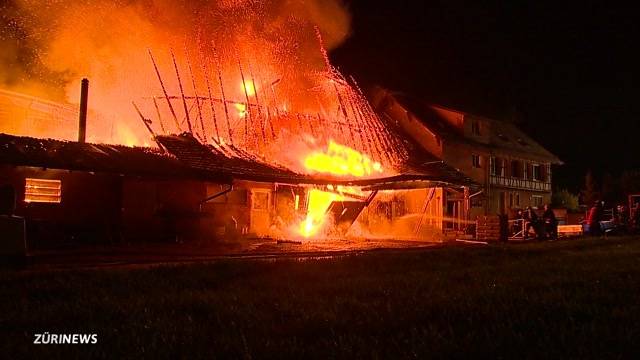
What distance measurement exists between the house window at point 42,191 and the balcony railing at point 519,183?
30737 millimetres

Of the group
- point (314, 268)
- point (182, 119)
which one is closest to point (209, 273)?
point (314, 268)

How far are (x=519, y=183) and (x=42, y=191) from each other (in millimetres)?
35831

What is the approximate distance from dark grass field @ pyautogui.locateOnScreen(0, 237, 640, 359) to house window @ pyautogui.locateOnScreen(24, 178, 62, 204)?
26.1 ft

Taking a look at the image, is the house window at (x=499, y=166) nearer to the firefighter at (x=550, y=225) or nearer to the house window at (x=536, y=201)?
the house window at (x=536, y=201)

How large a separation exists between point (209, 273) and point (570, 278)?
628 centimetres

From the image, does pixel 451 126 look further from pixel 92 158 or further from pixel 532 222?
pixel 92 158

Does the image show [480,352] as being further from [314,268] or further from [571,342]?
[314,268]

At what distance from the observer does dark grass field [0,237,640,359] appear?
478cm

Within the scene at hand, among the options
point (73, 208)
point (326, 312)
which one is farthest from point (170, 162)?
point (326, 312)

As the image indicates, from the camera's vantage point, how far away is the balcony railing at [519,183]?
41000 mm

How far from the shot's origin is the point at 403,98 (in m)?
39.8

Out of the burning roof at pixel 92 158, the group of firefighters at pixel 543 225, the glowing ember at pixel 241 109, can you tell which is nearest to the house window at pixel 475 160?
the group of firefighters at pixel 543 225

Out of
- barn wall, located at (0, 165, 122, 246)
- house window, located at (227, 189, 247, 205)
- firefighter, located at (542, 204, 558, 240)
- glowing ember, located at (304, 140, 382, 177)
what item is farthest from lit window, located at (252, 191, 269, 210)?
firefighter, located at (542, 204, 558, 240)

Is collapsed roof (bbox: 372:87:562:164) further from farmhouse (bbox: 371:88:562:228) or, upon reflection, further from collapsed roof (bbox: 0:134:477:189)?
collapsed roof (bbox: 0:134:477:189)
